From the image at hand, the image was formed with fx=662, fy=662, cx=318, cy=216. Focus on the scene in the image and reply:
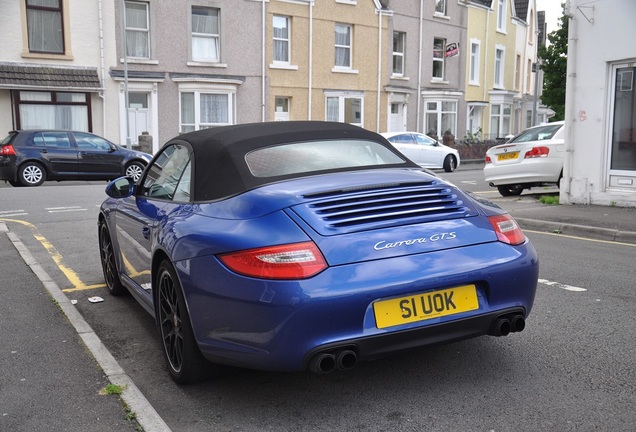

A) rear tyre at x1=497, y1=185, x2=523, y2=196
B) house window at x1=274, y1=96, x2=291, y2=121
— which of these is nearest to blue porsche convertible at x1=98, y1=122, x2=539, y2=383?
rear tyre at x1=497, y1=185, x2=523, y2=196

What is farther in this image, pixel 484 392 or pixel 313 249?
pixel 484 392

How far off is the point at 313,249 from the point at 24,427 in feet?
5.87

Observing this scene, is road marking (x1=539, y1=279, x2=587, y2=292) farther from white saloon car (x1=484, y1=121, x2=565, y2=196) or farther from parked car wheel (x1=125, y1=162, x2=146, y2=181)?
parked car wheel (x1=125, y1=162, x2=146, y2=181)

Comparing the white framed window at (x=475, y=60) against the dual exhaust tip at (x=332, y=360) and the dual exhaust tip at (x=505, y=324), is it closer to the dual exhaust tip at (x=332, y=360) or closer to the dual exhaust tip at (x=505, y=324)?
the dual exhaust tip at (x=505, y=324)

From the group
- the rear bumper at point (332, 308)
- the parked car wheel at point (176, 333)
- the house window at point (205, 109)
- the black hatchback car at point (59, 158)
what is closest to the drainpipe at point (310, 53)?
the house window at point (205, 109)

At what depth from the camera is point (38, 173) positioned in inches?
725

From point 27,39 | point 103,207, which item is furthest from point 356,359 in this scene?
point 27,39

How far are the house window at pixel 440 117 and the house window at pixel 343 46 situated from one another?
6.09 m

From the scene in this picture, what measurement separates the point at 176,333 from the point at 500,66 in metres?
41.8

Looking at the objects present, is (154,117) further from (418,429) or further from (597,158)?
(418,429)

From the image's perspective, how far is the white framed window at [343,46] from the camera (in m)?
31.7

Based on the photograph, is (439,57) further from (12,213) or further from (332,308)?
(332,308)

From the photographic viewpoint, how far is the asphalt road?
3.44 metres

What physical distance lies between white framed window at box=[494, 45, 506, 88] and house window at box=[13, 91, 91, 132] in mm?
26824
